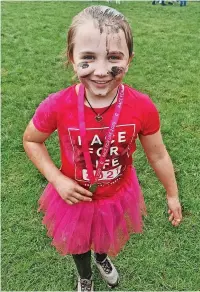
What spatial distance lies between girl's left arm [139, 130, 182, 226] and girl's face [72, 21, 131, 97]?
0.38m

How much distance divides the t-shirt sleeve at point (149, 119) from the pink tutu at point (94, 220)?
35 cm

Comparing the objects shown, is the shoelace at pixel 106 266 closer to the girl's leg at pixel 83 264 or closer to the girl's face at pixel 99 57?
the girl's leg at pixel 83 264

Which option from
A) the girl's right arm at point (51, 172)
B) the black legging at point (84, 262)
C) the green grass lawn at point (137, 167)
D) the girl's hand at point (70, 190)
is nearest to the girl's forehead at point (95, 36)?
the girl's right arm at point (51, 172)

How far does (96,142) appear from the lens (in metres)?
1.62

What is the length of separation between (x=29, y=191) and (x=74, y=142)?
1511 mm

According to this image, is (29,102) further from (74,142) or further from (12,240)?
(74,142)

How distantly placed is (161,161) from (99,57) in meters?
0.61

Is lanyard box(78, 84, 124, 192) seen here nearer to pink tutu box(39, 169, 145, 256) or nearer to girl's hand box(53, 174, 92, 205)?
girl's hand box(53, 174, 92, 205)

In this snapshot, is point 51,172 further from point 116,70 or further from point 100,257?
point 100,257

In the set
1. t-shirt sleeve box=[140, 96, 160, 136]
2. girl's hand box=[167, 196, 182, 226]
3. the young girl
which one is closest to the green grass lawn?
the young girl

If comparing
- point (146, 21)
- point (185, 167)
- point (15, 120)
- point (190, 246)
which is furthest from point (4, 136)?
point (146, 21)

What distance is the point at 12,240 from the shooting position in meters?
2.64

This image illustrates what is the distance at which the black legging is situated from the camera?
6.89 ft

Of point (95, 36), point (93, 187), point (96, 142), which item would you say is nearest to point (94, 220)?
point (93, 187)
